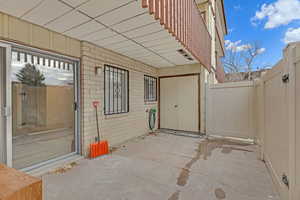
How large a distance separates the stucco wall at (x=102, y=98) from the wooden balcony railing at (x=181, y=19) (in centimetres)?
191

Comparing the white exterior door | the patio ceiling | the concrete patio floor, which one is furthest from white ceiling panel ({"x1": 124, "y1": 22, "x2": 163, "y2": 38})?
the white exterior door

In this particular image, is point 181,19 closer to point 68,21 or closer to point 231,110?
point 68,21

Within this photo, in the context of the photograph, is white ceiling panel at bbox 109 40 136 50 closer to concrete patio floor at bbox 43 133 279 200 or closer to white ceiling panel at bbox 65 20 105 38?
white ceiling panel at bbox 65 20 105 38

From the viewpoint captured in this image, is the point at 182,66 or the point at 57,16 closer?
the point at 57,16

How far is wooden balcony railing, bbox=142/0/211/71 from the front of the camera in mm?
1992

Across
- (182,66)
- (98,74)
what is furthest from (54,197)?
(182,66)

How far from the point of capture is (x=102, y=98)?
370 centimetres

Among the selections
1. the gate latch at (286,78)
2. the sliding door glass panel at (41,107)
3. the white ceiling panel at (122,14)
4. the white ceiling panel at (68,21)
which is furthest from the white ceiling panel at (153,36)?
the gate latch at (286,78)

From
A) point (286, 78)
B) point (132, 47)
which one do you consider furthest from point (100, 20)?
point (286, 78)

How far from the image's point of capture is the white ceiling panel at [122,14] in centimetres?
207

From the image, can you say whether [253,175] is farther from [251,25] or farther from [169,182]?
[251,25]

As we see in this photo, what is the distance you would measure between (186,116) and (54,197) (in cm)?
450

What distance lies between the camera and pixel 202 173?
252 cm

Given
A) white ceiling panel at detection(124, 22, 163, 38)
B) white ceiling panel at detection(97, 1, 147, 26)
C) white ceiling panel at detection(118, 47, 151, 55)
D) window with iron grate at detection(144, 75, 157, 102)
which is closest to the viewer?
white ceiling panel at detection(97, 1, 147, 26)
